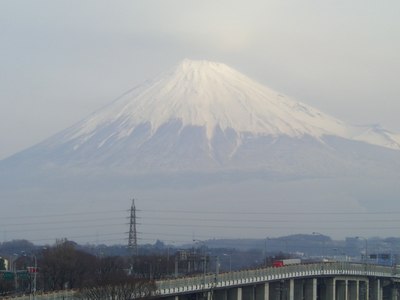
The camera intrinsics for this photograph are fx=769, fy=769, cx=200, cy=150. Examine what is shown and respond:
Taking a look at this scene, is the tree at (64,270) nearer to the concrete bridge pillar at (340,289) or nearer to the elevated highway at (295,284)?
the elevated highway at (295,284)

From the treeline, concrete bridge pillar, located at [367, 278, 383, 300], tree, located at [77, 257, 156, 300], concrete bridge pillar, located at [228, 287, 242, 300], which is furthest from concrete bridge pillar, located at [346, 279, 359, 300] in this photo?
tree, located at [77, 257, 156, 300]

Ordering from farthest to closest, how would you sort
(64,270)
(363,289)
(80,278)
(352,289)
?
(363,289)
(352,289)
(64,270)
(80,278)

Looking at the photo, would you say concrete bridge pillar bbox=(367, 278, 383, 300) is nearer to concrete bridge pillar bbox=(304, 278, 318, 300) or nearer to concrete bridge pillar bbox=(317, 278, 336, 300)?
concrete bridge pillar bbox=(317, 278, 336, 300)

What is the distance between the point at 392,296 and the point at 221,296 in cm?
3758

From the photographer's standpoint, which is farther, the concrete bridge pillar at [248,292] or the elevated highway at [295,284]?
the concrete bridge pillar at [248,292]

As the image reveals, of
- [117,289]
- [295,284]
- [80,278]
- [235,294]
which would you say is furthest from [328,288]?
[117,289]

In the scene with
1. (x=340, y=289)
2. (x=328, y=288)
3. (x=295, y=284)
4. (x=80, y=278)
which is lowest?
(x=340, y=289)

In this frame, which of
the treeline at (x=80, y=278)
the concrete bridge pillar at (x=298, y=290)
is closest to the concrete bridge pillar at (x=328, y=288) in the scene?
the concrete bridge pillar at (x=298, y=290)

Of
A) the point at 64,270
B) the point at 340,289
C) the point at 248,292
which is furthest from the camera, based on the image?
the point at 340,289

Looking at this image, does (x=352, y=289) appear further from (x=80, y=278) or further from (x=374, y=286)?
(x=80, y=278)

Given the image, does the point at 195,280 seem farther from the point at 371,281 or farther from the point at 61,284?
the point at 371,281

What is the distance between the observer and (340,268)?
90.9 metres

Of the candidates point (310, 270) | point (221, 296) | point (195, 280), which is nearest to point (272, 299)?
point (310, 270)

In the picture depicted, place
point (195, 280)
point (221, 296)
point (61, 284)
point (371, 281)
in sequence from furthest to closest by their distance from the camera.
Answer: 1. point (371, 281)
2. point (61, 284)
3. point (221, 296)
4. point (195, 280)
